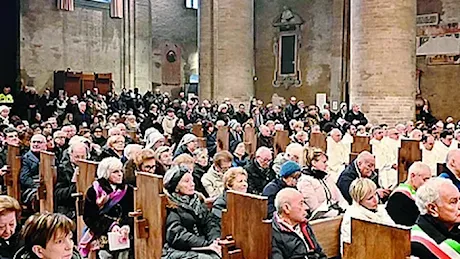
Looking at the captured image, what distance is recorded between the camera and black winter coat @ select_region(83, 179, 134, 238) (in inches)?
190

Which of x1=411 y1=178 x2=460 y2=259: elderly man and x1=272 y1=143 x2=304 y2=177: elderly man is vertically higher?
x1=272 y1=143 x2=304 y2=177: elderly man

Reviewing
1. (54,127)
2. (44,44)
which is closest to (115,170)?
(54,127)

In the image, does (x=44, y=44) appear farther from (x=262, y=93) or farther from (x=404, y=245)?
(x=404, y=245)

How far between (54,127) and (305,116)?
22.2 ft

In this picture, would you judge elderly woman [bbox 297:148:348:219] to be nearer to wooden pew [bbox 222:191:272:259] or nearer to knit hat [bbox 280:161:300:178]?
knit hat [bbox 280:161:300:178]

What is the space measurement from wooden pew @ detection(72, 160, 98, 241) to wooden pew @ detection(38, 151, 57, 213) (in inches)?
17.2

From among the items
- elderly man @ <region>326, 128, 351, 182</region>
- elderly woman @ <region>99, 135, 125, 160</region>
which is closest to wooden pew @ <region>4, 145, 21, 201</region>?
elderly woman @ <region>99, 135, 125, 160</region>

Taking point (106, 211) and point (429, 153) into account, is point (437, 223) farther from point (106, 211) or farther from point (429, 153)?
point (429, 153)

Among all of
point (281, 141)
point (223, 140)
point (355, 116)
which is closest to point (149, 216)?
point (223, 140)

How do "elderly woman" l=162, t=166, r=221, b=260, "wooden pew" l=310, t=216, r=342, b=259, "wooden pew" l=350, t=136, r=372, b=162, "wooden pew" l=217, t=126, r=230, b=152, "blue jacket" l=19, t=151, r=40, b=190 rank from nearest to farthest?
"elderly woman" l=162, t=166, r=221, b=260 < "wooden pew" l=310, t=216, r=342, b=259 < "blue jacket" l=19, t=151, r=40, b=190 < "wooden pew" l=350, t=136, r=372, b=162 < "wooden pew" l=217, t=126, r=230, b=152

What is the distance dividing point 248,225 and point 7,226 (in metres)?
1.42

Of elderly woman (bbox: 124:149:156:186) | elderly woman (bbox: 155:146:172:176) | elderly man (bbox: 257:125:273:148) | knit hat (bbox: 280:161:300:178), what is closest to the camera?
elderly woman (bbox: 124:149:156:186)

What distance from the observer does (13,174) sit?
265 inches

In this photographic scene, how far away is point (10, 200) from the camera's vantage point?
3.39 meters
